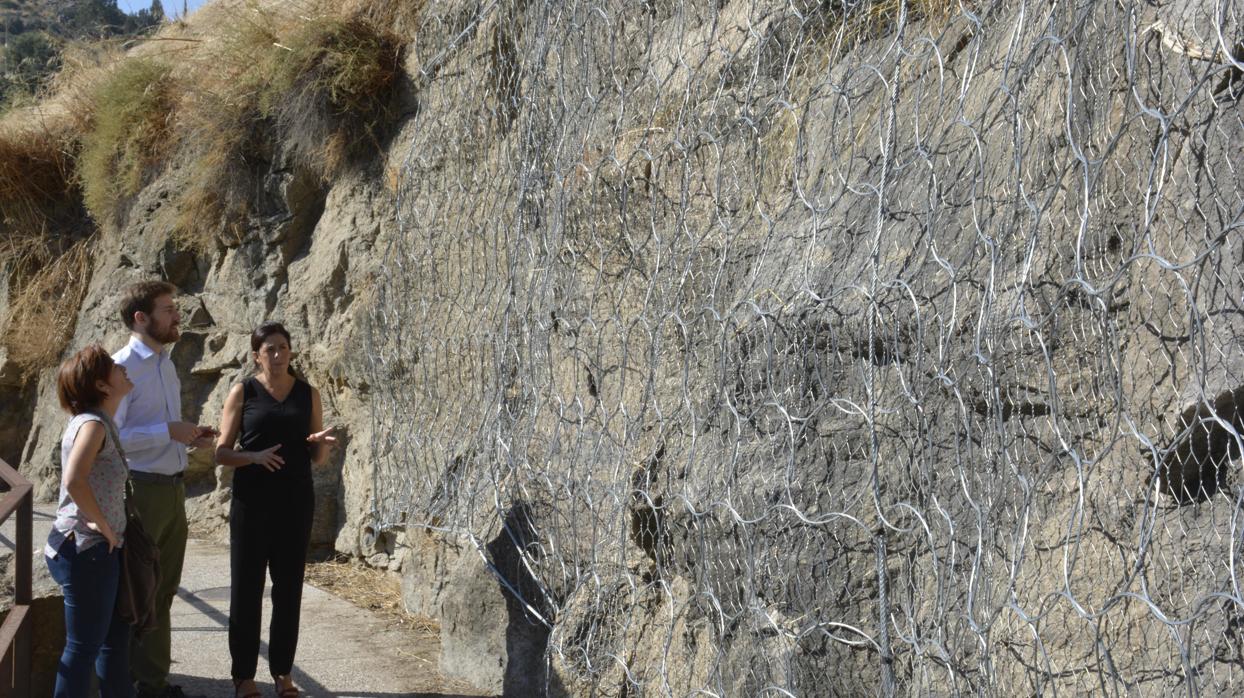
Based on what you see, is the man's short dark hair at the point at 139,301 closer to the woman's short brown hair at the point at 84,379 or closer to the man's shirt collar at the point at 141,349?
the man's shirt collar at the point at 141,349

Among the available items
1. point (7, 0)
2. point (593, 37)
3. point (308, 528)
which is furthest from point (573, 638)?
point (7, 0)

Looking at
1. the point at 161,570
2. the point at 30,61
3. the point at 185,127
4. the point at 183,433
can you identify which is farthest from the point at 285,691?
the point at 30,61

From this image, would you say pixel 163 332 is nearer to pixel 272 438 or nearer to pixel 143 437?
pixel 143 437

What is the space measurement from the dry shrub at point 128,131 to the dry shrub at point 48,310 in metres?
0.55

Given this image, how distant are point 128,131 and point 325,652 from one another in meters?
5.23

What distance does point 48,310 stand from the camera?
8812mm

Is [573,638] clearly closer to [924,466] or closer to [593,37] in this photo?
[924,466]

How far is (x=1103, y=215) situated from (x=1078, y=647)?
0.86m

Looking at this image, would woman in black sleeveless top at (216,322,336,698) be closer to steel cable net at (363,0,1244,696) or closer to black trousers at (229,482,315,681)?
black trousers at (229,482,315,681)

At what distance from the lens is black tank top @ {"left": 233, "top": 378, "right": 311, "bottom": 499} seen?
156 inches

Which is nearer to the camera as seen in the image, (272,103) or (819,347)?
(819,347)

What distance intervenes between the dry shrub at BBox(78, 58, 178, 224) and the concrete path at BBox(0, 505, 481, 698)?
3717mm

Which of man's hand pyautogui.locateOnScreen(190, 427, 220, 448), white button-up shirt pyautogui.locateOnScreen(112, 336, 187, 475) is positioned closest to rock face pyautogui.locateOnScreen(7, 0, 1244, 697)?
man's hand pyautogui.locateOnScreen(190, 427, 220, 448)

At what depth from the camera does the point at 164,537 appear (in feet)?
13.4
